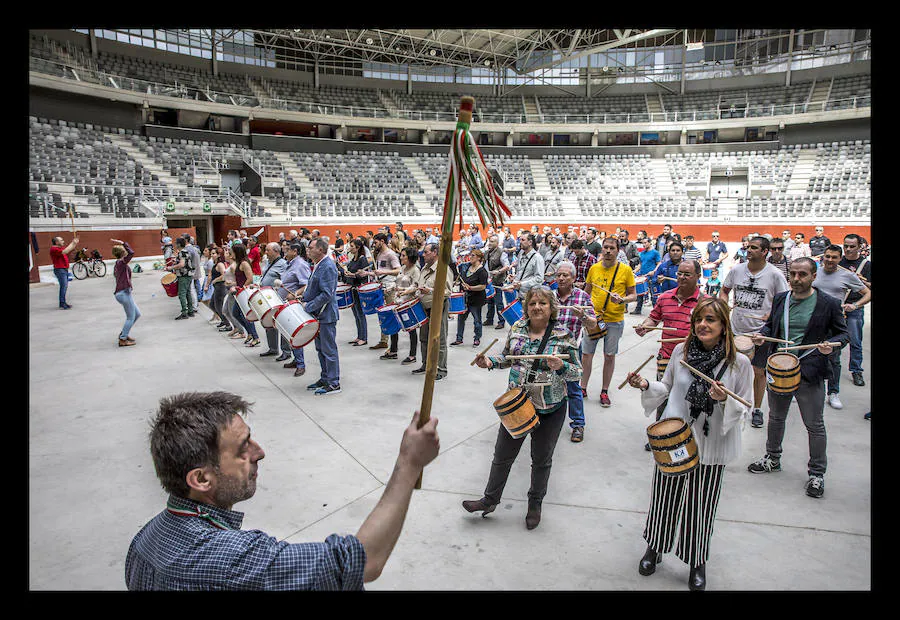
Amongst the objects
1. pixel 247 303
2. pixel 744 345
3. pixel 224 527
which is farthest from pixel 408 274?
pixel 224 527

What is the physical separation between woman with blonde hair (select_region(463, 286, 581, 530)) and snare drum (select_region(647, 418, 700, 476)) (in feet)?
2.72

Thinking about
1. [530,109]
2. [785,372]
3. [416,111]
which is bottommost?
[785,372]

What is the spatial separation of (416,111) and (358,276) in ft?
110

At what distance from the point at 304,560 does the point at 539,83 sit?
4663 cm

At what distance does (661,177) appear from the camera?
120ft

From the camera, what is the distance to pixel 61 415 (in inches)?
237

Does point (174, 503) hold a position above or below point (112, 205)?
below

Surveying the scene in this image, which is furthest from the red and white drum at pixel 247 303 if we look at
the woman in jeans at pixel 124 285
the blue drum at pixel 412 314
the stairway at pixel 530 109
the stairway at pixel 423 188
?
the stairway at pixel 530 109

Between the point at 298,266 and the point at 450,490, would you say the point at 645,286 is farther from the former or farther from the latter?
the point at 450,490

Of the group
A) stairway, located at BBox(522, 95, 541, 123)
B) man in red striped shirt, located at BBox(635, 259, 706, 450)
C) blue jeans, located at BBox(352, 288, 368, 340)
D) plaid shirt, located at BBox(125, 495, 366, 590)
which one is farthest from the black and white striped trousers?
stairway, located at BBox(522, 95, 541, 123)

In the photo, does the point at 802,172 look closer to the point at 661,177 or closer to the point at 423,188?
the point at 661,177

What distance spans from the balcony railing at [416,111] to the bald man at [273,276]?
86.8 feet

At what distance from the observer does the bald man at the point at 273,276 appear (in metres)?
8.22
